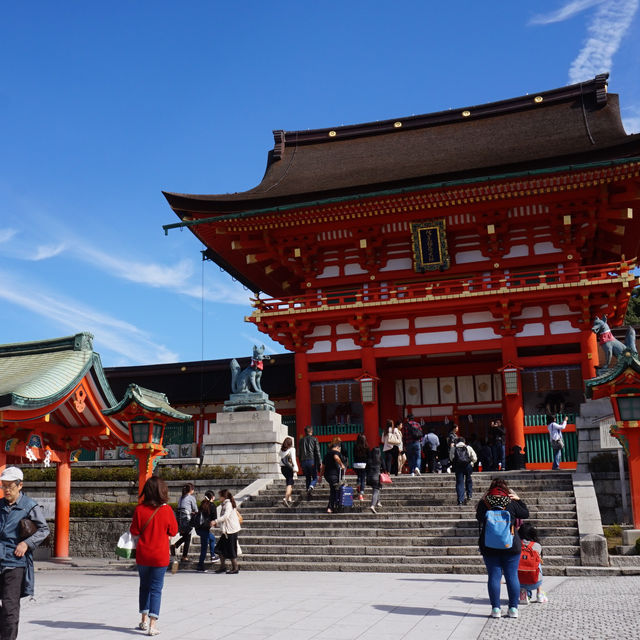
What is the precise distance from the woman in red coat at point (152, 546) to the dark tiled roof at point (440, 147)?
17.3 meters

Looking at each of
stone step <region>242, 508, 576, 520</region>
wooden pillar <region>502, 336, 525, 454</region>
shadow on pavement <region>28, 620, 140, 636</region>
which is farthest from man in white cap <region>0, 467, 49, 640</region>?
wooden pillar <region>502, 336, 525, 454</region>

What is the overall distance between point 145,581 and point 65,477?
30.5 ft

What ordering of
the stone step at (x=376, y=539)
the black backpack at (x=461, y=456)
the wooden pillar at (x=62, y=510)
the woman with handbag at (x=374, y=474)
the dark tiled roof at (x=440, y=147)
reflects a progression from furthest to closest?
the dark tiled roof at (x=440, y=147)
the wooden pillar at (x=62, y=510)
the woman with handbag at (x=374, y=474)
the black backpack at (x=461, y=456)
the stone step at (x=376, y=539)

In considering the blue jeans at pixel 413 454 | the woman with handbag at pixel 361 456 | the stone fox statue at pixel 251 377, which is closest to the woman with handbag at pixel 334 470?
the woman with handbag at pixel 361 456

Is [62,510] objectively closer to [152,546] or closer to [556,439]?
[152,546]

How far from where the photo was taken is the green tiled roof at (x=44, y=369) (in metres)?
13.1

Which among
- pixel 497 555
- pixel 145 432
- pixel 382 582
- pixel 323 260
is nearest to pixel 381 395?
pixel 323 260

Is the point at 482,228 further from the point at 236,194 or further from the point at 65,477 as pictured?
the point at 65,477

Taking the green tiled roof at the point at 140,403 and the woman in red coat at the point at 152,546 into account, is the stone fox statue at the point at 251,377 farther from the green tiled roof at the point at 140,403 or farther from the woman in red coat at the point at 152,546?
the woman in red coat at the point at 152,546

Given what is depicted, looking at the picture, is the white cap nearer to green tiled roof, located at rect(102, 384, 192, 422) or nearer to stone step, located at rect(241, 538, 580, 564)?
green tiled roof, located at rect(102, 384, 192, 422)

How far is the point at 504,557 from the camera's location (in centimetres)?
822

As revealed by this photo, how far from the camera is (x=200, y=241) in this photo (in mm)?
27312

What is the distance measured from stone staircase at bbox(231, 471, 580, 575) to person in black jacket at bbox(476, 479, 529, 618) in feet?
14.0

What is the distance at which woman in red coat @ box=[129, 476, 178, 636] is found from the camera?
762 cm
